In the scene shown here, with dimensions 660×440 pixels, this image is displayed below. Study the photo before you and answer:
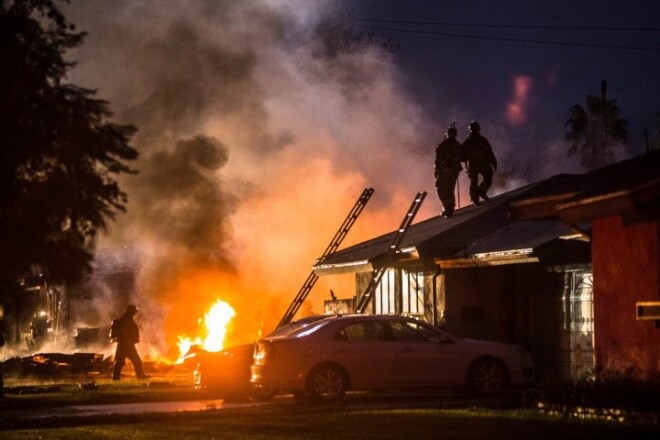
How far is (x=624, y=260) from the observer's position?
16.5 meters

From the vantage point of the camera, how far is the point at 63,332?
4559 cm

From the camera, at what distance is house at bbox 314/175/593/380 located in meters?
21.1

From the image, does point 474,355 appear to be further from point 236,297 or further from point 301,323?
point 236,297

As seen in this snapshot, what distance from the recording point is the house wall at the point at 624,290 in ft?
52.1

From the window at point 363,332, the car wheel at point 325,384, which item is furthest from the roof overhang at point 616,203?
the car wheel at point 325,384

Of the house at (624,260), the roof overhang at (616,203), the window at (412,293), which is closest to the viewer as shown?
the roof overhang at (616,203)

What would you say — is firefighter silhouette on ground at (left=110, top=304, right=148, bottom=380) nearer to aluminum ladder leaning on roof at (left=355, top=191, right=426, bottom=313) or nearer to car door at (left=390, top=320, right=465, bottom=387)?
aluminum ladder leaning on roof at (left=355, top=191, right=426, bottom=313)

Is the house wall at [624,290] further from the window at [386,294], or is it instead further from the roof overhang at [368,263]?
the window at [386,294]

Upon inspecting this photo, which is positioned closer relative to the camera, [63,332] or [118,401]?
[118,401]

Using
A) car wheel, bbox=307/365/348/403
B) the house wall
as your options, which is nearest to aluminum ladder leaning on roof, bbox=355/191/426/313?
car wheel, bbox=307/365/348/403

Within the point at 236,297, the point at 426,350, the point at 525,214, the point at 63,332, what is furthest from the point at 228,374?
the point at 63,332

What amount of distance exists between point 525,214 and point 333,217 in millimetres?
24190

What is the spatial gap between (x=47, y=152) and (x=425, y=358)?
8994 millimetres

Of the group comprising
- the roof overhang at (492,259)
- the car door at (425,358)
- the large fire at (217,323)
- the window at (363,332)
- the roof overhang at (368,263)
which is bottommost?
the car door at (425,358)
